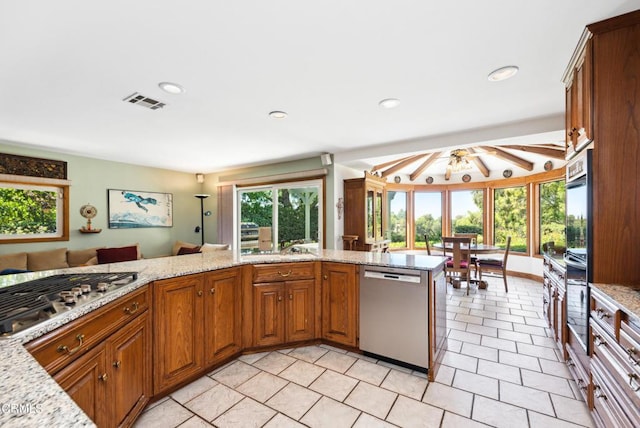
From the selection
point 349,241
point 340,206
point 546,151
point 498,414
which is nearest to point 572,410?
point 498,414

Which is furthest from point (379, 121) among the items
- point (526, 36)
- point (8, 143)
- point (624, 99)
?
point (8, 143)

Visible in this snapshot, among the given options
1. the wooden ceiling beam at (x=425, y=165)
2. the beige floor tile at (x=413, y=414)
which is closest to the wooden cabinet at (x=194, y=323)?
the beige floor tile at (x=413, y=414)

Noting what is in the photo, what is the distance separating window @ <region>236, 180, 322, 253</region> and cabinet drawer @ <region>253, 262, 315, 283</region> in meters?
1.69

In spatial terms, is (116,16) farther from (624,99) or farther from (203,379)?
(624,99)

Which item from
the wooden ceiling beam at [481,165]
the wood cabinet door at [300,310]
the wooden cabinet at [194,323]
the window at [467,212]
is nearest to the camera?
the wooden cabinet at [194,323]

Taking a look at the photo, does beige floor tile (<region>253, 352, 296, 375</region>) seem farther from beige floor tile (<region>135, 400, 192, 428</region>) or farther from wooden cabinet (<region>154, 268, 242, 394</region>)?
beige floor tile (<region>135, 400, 192, 428</region>)

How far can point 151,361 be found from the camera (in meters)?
1.91

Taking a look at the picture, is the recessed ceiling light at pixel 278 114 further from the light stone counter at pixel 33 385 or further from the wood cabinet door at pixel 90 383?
the wood cabinet door at pixel 90 383

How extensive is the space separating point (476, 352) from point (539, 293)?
2866mm

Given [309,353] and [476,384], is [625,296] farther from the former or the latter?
[309,353]

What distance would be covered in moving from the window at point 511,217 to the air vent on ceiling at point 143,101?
21.9ft

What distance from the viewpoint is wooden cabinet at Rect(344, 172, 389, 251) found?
15.0ft

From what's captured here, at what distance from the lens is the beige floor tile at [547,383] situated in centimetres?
203

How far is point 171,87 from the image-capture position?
2.27m
